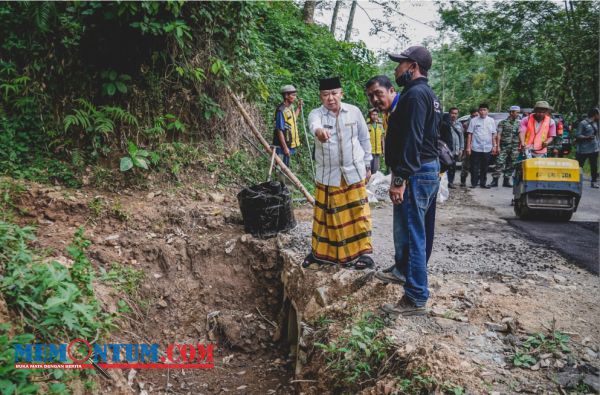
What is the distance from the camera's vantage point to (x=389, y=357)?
2.87 meters

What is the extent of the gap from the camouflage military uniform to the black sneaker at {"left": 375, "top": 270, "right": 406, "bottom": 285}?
24.5ft

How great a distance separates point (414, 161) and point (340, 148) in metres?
1.21

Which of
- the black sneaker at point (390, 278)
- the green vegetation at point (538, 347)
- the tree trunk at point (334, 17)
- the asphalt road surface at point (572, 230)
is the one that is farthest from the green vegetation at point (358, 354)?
the tree trunk at point (334, 17)

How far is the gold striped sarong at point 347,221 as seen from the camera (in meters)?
4.32

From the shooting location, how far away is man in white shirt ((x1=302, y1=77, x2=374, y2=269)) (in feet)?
14.0

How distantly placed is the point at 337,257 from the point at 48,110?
4450 millimetres

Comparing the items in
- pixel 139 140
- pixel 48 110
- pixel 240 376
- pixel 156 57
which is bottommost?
pixel 240 376

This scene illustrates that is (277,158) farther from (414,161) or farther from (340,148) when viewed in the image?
(414,161)

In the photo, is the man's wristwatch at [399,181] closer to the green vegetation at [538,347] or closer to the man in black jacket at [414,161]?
the man in black jacket at [414,161]

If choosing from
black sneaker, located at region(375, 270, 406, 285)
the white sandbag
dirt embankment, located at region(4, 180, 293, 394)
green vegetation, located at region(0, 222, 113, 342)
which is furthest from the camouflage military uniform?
green vegetation, located at region(0, 222, 113, 342)

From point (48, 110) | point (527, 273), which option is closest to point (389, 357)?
point (527, 273)

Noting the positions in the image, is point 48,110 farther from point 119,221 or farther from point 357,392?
point 357,392

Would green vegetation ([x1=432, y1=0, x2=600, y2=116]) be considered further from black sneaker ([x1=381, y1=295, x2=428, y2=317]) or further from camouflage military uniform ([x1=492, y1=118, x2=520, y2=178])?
black sneaker ([x1=381, y1=295, x2=428, y2=317])

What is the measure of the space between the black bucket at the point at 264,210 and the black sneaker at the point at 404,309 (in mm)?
2334
